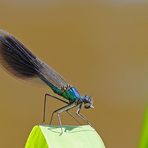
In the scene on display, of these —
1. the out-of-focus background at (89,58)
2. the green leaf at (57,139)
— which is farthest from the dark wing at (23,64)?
the out-of-focus background at (89,58)

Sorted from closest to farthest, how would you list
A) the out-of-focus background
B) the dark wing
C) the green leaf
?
the green leaf → the dark wing → the out-of-focus background

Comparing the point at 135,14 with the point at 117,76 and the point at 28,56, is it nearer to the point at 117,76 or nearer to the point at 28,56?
the point at 117,76

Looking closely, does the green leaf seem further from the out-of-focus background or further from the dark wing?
the out-of-focus background

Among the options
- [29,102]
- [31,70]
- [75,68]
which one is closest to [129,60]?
[75,68]

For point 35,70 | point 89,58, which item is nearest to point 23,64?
point 35,70

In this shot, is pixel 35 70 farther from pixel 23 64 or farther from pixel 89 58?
pixel 89 58

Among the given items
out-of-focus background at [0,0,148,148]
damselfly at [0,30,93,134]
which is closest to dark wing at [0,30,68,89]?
damselfly at [0,30,93,134]
